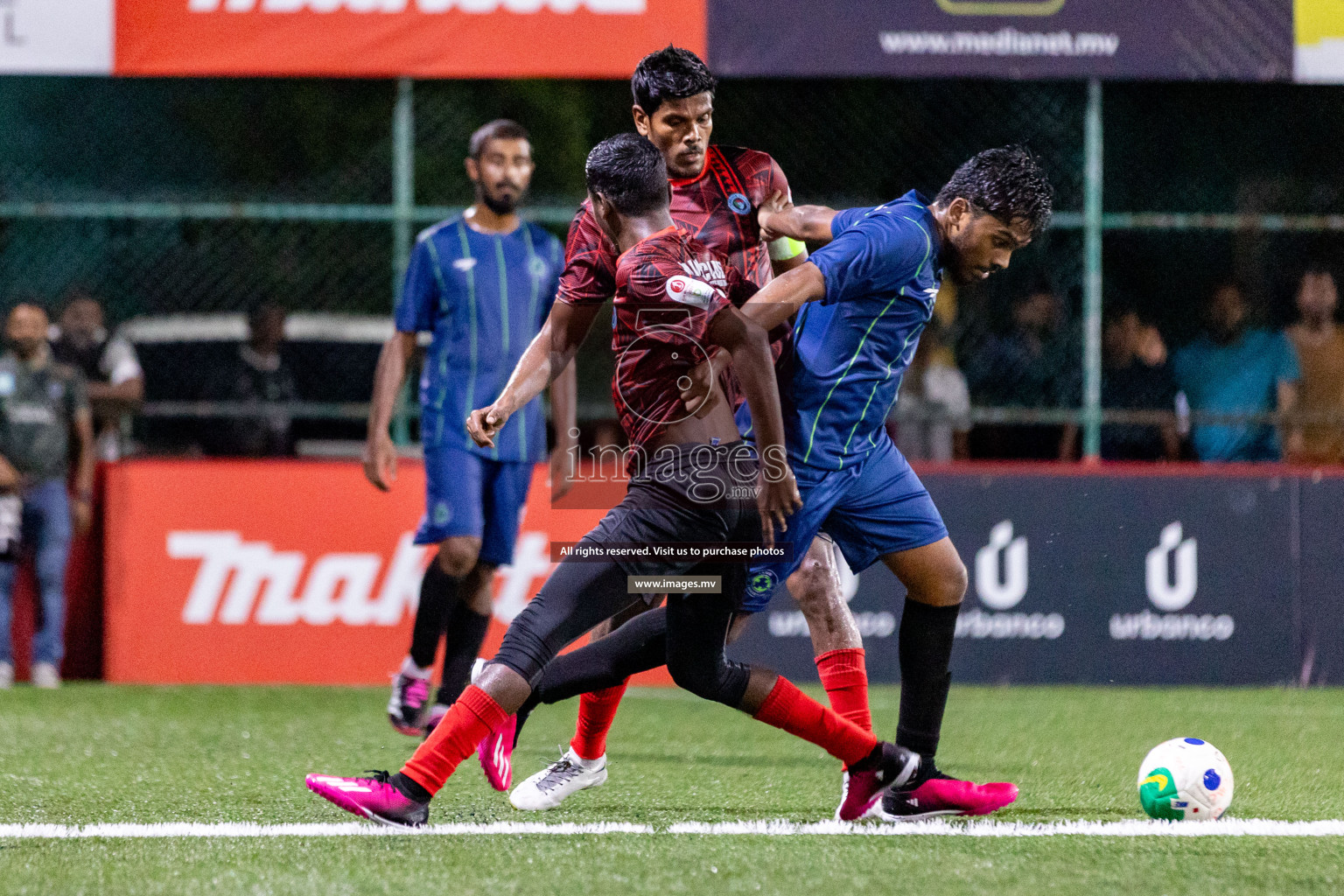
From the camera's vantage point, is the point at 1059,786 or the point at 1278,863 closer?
the point at 1278,863

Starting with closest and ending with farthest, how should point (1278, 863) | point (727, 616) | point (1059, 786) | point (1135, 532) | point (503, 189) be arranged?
point (1278, 863) < point (727, 616) < point (1059, 786) < point (503, 189) < point (1135, 532)

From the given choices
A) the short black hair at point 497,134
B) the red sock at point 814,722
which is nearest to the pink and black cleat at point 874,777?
the red sock at point 814,722

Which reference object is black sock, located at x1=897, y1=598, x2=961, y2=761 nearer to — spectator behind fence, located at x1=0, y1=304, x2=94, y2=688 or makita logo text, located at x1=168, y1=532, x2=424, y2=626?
makita logo text, located at x1=168, y1=532, x2=424, y2=626

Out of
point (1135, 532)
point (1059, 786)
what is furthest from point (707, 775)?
point (1135, 532)

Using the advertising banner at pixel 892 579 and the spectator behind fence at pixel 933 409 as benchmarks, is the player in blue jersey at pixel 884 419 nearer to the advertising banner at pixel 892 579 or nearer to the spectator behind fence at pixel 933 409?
the advertising banner at pixel 892 579

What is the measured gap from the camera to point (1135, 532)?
898 centimetres

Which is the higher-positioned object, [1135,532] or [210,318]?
[210,318]

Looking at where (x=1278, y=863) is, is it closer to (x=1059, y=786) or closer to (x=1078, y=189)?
(x=1059, y=786)

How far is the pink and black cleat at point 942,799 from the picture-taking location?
4633 mm

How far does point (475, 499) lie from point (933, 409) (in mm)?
3922

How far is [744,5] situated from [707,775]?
15.9ft

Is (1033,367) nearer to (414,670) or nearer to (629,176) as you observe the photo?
(414,670)

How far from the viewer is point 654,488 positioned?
169 inches

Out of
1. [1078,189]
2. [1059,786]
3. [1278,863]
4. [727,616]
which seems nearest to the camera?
[1278,863]
